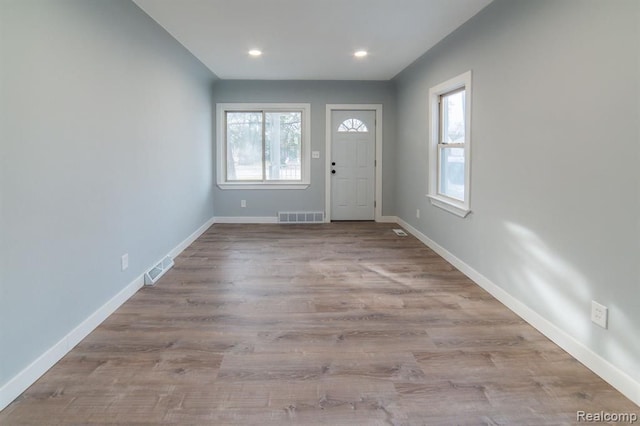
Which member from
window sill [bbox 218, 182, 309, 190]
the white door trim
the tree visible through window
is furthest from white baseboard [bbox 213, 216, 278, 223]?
the white door trim

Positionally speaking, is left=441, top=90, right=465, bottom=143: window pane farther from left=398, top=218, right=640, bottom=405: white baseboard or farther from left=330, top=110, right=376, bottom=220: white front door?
left=330, top=110, right=376, bottom=220: white front door

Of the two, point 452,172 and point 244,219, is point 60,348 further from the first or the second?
point 244,219

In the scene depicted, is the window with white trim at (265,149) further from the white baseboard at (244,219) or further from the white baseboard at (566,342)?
the white baseboard at (566,342)

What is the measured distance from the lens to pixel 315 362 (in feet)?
7.70

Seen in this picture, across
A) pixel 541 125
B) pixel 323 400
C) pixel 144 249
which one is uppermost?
pixel 541 125

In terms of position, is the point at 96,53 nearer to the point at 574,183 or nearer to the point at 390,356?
the point at 390,356

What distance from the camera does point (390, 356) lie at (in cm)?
242

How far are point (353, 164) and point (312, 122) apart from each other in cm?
100

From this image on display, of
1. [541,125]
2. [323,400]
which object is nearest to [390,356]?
[323,400]

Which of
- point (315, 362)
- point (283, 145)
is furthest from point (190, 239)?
point (315, 362)

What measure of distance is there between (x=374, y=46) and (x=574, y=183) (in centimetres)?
295

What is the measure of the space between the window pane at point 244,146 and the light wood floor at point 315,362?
339 cm

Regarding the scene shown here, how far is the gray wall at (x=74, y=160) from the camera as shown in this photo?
6.55 feet

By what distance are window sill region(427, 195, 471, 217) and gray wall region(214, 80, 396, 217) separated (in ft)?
6.94
